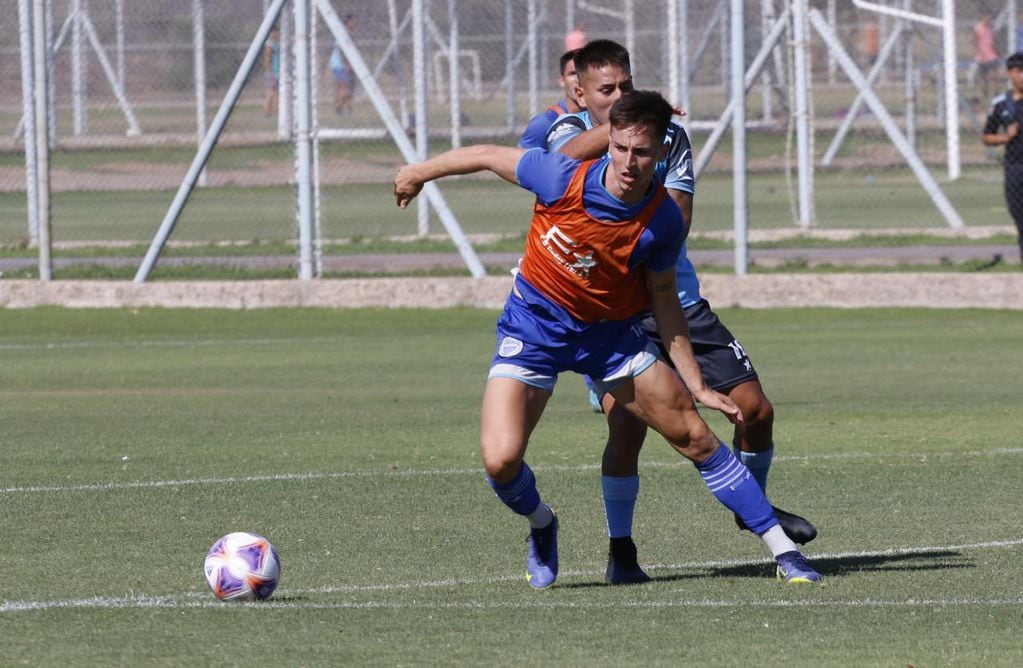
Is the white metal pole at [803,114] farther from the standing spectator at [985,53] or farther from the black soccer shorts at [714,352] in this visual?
the black soccer shorts at [714,352]

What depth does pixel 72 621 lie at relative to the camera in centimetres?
624

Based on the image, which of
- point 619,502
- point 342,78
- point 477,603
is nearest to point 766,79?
point 342,78

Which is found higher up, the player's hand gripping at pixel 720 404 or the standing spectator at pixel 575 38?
the standing spectator at pixel 575 38

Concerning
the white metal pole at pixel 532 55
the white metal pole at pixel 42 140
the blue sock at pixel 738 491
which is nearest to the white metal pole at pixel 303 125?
the white metal pole at pixel 42 140

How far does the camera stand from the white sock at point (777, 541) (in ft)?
22.6

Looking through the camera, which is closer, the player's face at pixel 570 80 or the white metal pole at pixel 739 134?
the player's face at pixel 570 80

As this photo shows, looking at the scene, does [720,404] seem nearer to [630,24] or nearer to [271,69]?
[271,69]

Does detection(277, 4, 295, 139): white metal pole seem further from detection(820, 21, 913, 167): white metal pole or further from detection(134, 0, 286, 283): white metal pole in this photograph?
detection(820, 21, 913, 167): white metal pole

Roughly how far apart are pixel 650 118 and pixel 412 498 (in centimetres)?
307

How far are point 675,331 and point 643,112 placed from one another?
93cm

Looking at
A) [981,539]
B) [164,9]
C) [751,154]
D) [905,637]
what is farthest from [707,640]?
[751,154]

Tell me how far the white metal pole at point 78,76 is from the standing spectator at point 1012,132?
30.7ft

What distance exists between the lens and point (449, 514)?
334 inches

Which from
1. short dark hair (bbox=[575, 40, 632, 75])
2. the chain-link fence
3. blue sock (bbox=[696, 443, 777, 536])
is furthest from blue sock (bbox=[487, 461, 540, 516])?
the chain-link fence
